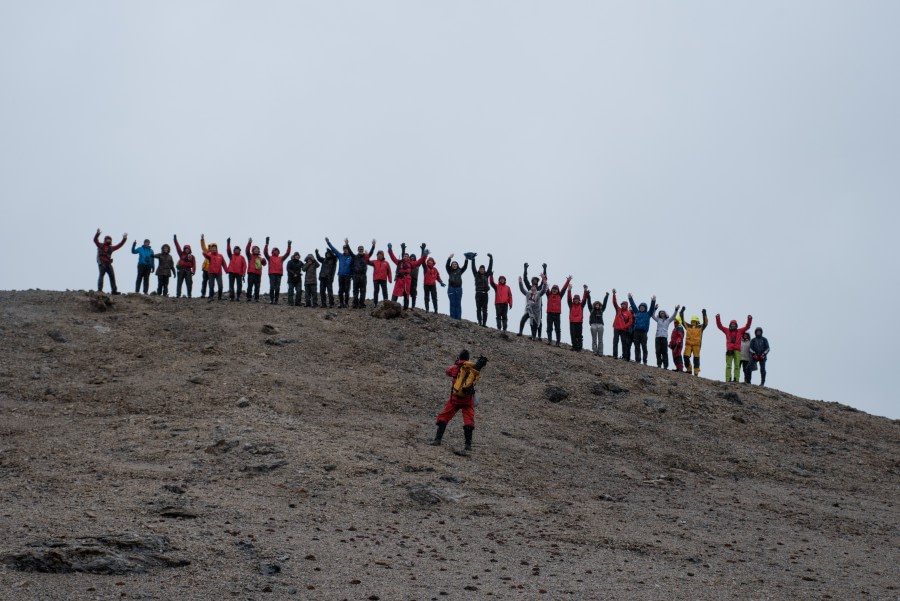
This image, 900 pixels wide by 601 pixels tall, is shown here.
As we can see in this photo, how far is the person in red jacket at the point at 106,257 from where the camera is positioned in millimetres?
25136

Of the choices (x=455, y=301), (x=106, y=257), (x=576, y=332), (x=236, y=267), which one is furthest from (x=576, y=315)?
(x=106, y=257)

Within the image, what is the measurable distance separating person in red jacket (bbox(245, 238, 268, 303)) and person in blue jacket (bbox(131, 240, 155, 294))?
281cm

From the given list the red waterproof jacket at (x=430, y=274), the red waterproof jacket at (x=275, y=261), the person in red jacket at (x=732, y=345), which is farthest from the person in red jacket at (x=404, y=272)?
the person in red jacket at (x=732, y=345)

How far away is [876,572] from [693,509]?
3519 millimetres

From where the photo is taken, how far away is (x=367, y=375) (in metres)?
20.6

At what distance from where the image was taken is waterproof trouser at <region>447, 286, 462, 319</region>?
2645 cm

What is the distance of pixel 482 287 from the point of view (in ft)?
86.6

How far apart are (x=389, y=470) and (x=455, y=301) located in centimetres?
1236

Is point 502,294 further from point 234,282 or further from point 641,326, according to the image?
point 234,282

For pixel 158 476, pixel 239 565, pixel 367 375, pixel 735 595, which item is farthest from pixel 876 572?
pixel 367 375

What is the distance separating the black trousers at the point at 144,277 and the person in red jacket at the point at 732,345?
1732cm

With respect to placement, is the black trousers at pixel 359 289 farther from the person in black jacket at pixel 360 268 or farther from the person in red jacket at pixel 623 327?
the person in red jacket at pixel 623 327

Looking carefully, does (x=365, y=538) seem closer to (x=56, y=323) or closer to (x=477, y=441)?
(x=477, y=441)

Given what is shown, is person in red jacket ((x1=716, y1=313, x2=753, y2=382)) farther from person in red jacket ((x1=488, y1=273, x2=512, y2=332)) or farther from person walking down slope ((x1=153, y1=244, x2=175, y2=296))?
person walking down slope ((x1=153, y1=244, x2=175, y2=296))
